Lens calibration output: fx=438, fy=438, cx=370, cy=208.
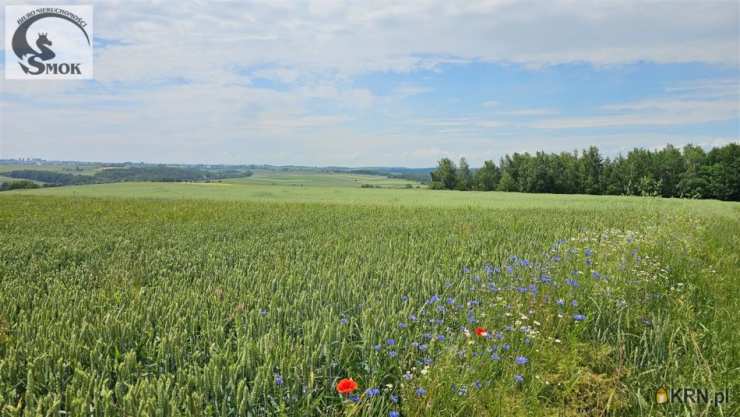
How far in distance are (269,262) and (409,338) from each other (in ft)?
11.9

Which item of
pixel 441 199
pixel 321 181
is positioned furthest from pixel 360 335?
pixel 321 181

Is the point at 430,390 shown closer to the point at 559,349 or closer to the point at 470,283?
the point at 559,349

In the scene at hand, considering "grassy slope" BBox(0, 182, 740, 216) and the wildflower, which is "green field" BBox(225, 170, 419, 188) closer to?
"grassy slope" BBox(0, 182, 740, 216)

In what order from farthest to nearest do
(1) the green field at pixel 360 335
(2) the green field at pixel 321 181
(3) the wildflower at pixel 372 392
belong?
(2) the green field at pixel 321 181 < (1) the green field at pixel 360 335 < (3) the wildflower at pixel 372 392

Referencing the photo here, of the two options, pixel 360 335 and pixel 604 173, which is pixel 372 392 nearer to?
pixel 360 335

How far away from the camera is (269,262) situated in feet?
22.4

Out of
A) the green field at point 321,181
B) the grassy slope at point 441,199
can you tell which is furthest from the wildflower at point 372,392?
the green field at point 321,181

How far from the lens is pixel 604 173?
71312 millimetres

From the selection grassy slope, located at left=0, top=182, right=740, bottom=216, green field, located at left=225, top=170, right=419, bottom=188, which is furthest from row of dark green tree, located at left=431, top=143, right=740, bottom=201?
grassy slope, located at left=0, top=182, right=740, bottom=216

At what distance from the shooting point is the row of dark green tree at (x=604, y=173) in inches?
2246

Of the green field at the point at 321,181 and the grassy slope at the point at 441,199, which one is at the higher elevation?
the green field at the point at 321,181

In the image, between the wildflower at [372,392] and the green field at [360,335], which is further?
the green field at [360,335]

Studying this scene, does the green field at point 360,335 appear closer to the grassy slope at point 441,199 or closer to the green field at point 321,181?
the grassy slope at point 441,199

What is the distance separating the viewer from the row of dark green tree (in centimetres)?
5706
